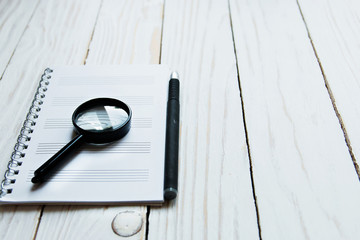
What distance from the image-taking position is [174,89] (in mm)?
692

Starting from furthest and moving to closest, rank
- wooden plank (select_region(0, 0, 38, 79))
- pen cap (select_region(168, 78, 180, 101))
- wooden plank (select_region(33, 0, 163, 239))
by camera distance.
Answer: wooden plank (select_region(0, 0, 38, 79))
pen cap (select_region(168, 78, 180, 101))
wooden plank (select_region(33, 0, 163, 239))

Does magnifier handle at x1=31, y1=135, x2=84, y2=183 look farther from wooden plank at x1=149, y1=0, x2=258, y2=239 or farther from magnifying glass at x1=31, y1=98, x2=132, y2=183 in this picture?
wooden plank at x1=149, y1=0, x2=258, y2=239

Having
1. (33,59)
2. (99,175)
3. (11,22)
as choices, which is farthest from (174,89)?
(11,22)

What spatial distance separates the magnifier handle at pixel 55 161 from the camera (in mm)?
542

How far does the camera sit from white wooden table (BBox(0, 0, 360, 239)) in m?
0.52

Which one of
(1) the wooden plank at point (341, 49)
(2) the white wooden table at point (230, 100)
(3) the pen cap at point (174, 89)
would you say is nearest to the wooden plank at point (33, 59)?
(2) the white wooden table at point (230, 100)

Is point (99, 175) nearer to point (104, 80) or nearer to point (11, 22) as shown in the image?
point (104, 80)

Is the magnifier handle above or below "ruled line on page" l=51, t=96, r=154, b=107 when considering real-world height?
below


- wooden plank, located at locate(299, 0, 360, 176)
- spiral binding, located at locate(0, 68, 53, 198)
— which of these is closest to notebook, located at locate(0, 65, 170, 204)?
spiral binding, located at locate(0, 68, 53, 198)

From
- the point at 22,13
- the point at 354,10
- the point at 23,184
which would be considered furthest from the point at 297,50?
the point at 22,13

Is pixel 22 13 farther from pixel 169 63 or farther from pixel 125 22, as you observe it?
pixel 169 63

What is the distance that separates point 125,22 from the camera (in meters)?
0.96

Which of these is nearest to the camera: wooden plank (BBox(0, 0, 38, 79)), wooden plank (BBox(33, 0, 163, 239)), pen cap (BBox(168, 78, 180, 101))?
wooden plank (BBox(33, 0, 163, 239))

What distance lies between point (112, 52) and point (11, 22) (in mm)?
336
